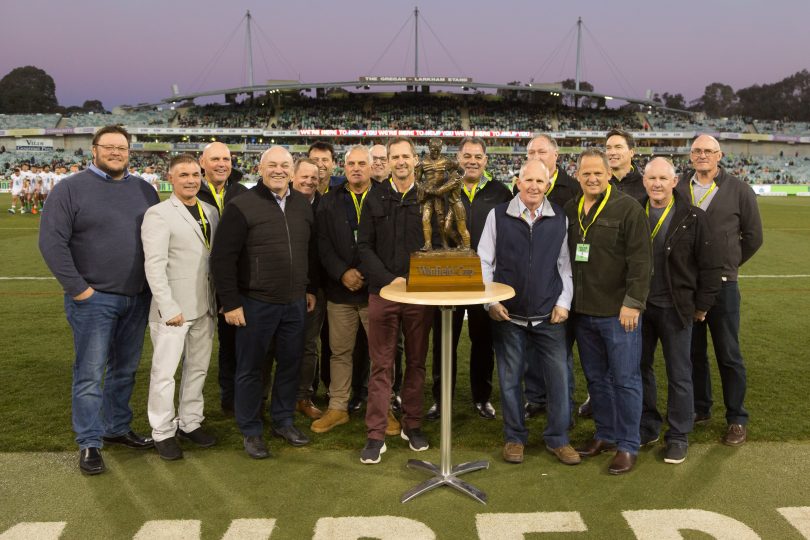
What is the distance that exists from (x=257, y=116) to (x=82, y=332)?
61.2 m

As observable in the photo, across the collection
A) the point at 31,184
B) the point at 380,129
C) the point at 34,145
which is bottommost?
the point at 31,184

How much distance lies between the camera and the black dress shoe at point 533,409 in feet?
17.0

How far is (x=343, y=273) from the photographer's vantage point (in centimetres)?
455

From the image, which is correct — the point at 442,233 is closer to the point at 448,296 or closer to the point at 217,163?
the point at 448,296

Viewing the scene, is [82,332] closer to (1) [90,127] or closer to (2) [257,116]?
(2) [257,116]

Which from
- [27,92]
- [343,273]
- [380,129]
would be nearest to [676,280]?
[343,273]

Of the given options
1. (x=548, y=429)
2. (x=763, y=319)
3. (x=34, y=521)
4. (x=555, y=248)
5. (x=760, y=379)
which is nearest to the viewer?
(x=34, y=521)

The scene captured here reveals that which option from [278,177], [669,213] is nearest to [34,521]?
[278,177]

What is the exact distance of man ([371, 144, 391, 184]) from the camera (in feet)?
16.8

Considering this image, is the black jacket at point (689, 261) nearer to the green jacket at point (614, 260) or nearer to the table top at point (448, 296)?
the green jacket at point (614, 260)

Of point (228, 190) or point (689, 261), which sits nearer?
point (689, 261)

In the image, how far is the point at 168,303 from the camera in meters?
4.10

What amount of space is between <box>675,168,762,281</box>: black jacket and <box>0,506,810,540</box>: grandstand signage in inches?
67.0

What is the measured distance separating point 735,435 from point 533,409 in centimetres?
150
